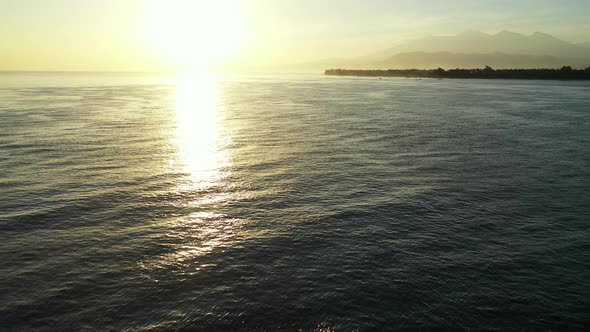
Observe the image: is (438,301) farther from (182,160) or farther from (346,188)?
(182,160)

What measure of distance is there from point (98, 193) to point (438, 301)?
96.4 ft

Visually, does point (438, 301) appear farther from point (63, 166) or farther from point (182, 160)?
point (63, 166)

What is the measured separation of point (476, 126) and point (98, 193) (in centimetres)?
6626

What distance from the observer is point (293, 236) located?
2778 cm

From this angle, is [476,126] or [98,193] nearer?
[98,193]

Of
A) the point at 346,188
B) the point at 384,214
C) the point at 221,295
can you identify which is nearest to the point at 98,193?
the point at 221,295

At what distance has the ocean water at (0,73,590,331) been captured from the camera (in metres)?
19.8

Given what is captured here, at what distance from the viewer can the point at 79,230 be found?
28.1 metres

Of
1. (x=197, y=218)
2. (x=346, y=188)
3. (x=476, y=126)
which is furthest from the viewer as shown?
(x=476, y=126)

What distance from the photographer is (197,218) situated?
100 ft

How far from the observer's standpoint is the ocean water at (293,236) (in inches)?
781

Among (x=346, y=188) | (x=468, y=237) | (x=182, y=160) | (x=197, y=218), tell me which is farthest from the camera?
(x=182, y=160)

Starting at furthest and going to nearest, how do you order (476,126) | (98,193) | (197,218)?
(476,126)
(98,193)
(197,218)

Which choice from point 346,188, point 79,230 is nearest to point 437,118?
point 346,188
